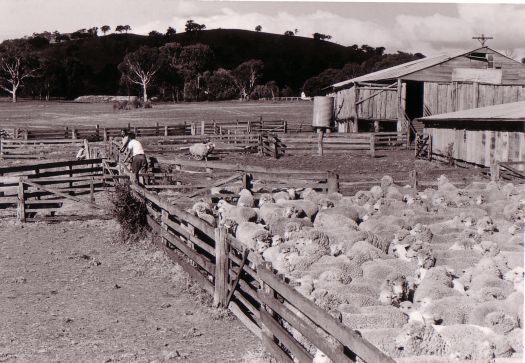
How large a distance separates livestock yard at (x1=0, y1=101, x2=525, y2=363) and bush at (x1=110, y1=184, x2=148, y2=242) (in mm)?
129

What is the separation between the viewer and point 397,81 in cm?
3538

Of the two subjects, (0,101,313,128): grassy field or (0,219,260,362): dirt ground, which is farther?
(0,101,313,128): grassy field

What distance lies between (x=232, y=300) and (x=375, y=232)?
3.22 m

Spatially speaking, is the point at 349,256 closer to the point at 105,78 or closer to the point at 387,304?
the point at 387,304

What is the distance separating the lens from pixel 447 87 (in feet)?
115

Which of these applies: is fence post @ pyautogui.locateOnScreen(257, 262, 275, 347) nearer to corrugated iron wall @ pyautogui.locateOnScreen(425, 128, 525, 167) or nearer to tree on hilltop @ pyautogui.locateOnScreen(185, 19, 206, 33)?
corrugated iron wall @ pyautogui.locateOnScreen(425, 128, 525, 167)

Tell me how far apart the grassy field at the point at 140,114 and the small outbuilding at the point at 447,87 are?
810 inches

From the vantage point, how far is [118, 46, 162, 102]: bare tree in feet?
317

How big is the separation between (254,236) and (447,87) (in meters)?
28.2

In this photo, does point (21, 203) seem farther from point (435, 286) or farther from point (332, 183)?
point (435, 286)

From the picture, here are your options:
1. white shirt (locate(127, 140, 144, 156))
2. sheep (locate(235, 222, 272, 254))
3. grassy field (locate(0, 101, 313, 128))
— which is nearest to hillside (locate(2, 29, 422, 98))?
grassy field (locate(0, 101, 313, 128))

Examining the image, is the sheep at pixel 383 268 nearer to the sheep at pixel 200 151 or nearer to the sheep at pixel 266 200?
the sheep at pixel 266 200

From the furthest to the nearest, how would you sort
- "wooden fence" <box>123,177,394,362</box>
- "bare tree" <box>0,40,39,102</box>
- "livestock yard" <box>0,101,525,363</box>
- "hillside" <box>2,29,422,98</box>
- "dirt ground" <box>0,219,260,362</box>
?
"hillside" <box>2,29,422,98</box>, "bare tree" <box>0,40,39,102</box>, "dirt ground" <box>0,219,260,362</box>, "livestock yard" <box>0,101,525,363</box>, "wooden fence" <box>123,177,394,362</box>

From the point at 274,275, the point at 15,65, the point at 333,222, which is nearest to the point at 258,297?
the point at 274,275
